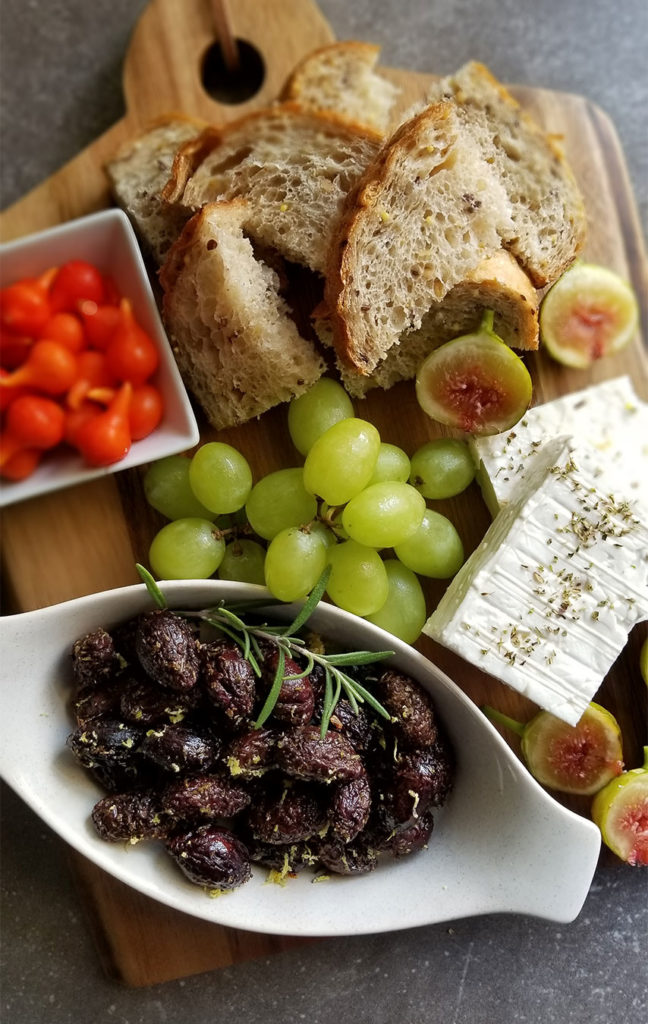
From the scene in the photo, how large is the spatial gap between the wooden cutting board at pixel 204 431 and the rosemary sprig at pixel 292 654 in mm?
244

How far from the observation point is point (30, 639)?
131 centimetres

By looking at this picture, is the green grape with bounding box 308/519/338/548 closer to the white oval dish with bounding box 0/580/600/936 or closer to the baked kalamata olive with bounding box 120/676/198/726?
the white oval dish with bounding box 0/580/600/936

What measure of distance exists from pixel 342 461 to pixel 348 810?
1.72ft

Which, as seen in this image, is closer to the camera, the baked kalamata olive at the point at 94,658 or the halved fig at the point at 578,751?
the baked kalamata olive at the point at 94,658

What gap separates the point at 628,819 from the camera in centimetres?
143

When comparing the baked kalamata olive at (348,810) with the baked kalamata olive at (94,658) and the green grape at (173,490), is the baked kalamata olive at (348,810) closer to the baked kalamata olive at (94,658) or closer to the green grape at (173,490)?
the baked kalamata olive at (94,658)

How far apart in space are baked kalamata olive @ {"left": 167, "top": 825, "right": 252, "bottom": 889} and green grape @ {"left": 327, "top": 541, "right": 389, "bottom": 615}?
1.32 ft

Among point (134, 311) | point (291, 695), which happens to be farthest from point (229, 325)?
point (291, 695)

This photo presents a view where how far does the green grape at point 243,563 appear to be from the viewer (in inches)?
56.8

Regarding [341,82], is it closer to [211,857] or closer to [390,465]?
[390,465]

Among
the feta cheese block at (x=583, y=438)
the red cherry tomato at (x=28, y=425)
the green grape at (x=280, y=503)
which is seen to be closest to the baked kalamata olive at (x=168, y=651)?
the green grape at (x=280, y=503)

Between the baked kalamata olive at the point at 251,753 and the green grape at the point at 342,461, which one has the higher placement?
the green grape at the point at 342,461

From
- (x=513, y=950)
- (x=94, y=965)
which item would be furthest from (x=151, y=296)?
(x=513, y=950)

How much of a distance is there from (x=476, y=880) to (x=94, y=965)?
74 cm
